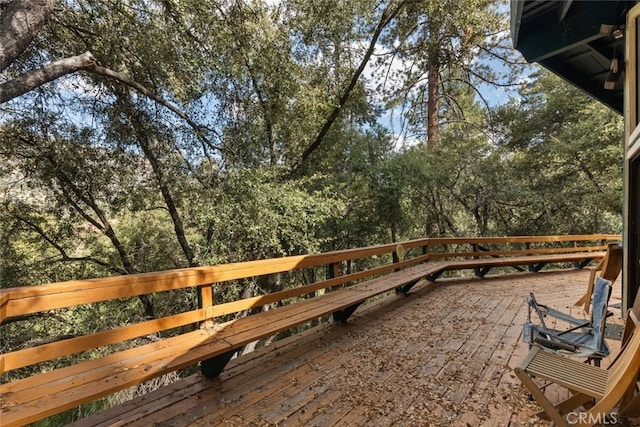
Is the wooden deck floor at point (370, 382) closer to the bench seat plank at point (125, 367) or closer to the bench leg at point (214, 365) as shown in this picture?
the bench leg at point (214, 365)

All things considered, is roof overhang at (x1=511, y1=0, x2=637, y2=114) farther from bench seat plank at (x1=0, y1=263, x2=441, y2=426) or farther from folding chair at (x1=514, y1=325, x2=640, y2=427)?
bench seat plank at (x1=0, y1=263, x2=441, y2=426)

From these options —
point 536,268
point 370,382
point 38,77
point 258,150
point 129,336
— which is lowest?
point 536,268

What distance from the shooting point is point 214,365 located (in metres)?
2.66

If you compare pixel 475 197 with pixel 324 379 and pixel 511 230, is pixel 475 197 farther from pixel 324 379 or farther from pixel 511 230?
pixel 324 379

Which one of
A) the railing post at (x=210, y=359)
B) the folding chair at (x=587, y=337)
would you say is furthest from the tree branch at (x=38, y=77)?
the folding chair at (x=587, y=337)

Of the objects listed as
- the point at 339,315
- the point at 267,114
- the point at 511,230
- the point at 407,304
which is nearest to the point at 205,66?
the point at 267,114

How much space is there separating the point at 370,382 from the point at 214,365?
4.35 feet

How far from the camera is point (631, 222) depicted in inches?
129

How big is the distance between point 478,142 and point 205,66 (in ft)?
32.7

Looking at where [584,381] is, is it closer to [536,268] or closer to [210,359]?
[210,359]

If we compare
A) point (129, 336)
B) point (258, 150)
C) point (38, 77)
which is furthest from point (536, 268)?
point (38, 77)

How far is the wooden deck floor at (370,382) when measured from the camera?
215 centimetres

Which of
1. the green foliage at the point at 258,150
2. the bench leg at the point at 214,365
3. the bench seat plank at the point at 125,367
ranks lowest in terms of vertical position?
the bench leg at the point at 214,365

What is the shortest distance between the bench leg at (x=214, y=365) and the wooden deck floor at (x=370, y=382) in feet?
0.23
